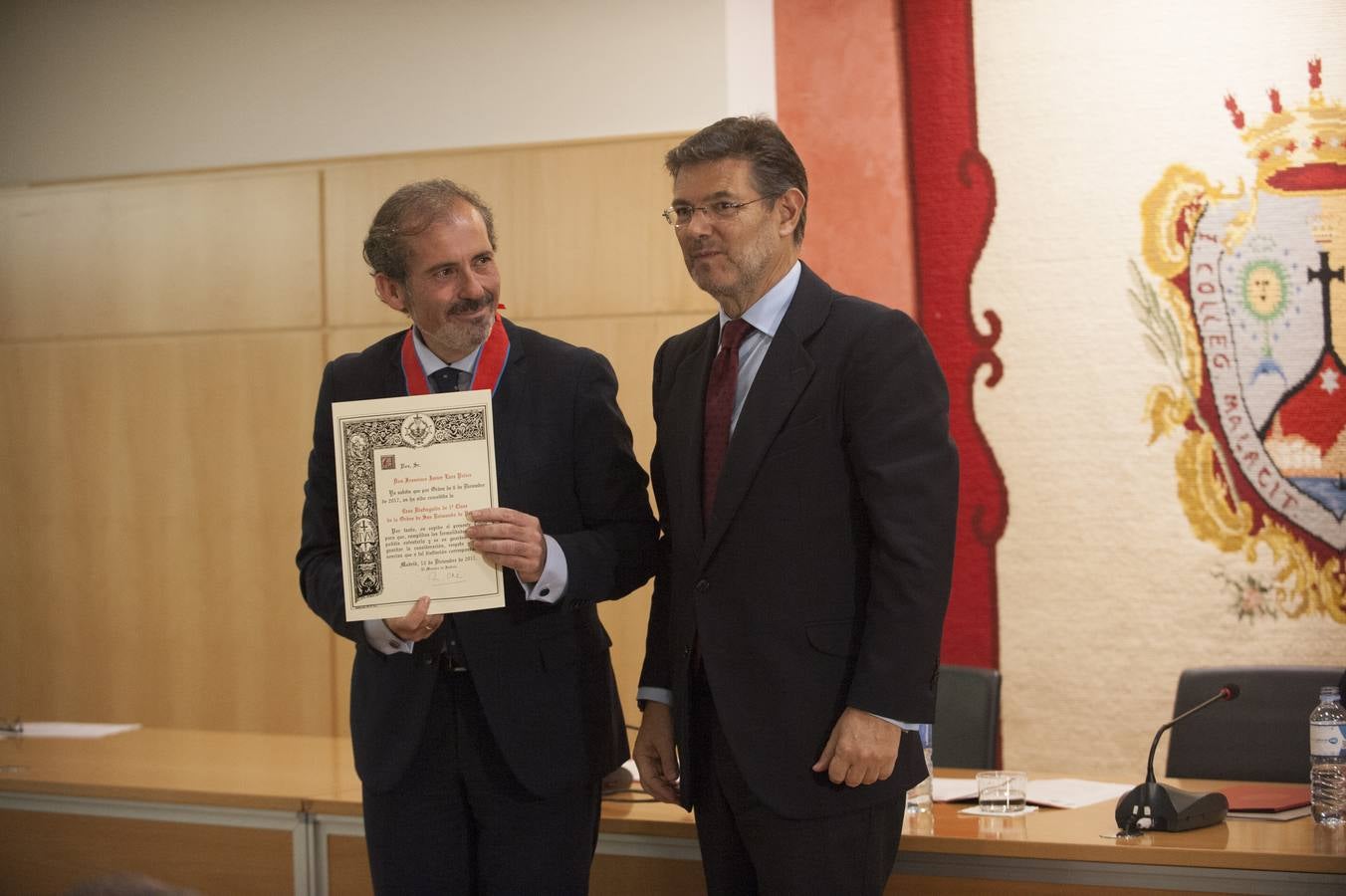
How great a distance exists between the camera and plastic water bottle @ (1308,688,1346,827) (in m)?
Result: 2.36

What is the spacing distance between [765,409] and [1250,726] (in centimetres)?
175

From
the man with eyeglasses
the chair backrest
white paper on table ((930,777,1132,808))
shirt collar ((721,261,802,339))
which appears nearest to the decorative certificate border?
the man with eyeglasses

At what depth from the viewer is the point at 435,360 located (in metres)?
2.12

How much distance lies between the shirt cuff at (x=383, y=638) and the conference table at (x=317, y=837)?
2.42 feet

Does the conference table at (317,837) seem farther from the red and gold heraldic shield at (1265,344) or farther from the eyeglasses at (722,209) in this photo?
the red and gold heraldic shield at (1265,344)

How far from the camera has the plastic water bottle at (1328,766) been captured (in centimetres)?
236

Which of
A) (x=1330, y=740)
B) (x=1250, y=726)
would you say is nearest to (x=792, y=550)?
(x=1330, y=740)

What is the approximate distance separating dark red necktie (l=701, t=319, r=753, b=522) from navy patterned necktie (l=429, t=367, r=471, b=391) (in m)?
0.41

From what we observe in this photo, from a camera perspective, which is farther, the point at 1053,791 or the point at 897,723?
the point at 1053,791

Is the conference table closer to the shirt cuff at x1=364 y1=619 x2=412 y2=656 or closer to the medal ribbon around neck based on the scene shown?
the shirt cuff at x1=364 y1=619 x2=412 y2=656

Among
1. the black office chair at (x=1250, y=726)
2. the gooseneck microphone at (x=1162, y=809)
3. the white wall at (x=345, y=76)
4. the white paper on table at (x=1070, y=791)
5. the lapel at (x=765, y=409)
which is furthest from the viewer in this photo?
the white wall at (x=345, y=76)

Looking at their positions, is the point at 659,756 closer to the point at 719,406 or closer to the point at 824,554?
the point at 824,554

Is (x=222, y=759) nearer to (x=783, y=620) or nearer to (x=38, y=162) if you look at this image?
(x=783, y=620)

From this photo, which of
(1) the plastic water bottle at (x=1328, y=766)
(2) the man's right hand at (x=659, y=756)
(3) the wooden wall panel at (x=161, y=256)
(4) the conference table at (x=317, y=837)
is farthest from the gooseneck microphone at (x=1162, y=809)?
(3) the wooden wall panel at (x=161, y=256)
